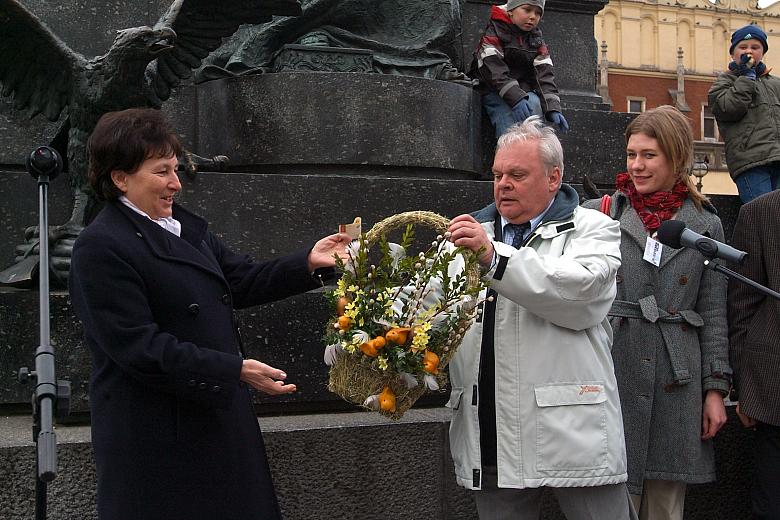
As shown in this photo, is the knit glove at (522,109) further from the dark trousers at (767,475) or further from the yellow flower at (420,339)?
the yellow flower at (420,339)

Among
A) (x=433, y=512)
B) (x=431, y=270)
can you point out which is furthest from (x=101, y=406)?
(x=433, y=512)

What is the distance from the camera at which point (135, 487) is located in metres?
2.87

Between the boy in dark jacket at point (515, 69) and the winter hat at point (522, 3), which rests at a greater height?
the winter hat at point (522, 3)

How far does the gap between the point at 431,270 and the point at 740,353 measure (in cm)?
156

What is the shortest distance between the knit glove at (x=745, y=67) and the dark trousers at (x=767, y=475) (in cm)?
286

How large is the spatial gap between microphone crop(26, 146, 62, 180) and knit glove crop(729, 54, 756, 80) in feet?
14.4

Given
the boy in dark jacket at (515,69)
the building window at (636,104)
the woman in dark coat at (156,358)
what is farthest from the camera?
the building window at (636,104)

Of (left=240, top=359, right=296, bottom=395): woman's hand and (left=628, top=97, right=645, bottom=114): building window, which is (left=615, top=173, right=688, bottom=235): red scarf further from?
(left=628, top=97, right=645, bottom=114): building window

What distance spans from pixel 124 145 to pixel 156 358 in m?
0.63

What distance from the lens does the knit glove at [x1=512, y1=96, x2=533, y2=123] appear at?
18.4 feet

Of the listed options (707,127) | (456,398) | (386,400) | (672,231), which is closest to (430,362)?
(386,400)

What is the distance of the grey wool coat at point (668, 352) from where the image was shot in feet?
12.5

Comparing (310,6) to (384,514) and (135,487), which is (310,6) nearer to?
(384,514)

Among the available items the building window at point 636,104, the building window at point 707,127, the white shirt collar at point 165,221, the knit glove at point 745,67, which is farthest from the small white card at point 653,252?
the building window at point 707,127
